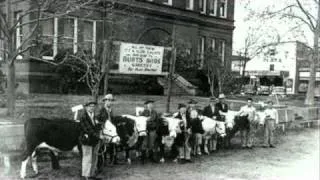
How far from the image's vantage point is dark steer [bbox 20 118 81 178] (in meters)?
8.57

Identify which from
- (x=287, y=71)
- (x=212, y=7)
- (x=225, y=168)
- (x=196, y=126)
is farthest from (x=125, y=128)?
(x=287, y=71)

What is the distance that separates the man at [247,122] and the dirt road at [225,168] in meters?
0.41

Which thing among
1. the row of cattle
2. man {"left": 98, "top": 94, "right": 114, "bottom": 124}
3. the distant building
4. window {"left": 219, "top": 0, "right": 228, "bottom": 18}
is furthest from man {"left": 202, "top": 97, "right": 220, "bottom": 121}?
the distant building

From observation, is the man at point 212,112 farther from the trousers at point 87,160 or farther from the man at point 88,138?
the trousers at point 87,160

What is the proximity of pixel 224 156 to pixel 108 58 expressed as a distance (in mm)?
4165

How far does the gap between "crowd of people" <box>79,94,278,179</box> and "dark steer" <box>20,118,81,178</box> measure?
1.45 feet

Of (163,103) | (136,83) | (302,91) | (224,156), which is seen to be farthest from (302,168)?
(302,91)

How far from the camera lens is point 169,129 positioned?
420 inches

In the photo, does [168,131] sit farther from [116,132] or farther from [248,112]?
[248,112]

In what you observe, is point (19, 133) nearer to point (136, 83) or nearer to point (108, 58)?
point (108, 58)

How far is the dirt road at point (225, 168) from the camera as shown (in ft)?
29.8

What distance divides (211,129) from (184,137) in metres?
1.37

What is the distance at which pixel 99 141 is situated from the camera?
866 centimetres

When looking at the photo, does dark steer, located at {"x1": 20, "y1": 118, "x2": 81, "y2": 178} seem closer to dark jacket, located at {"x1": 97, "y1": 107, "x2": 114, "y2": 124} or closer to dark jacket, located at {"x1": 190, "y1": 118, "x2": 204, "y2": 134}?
dark jacket, located at {"x1": 97, "y1": 107, "x2": 114, "y2": 124}
